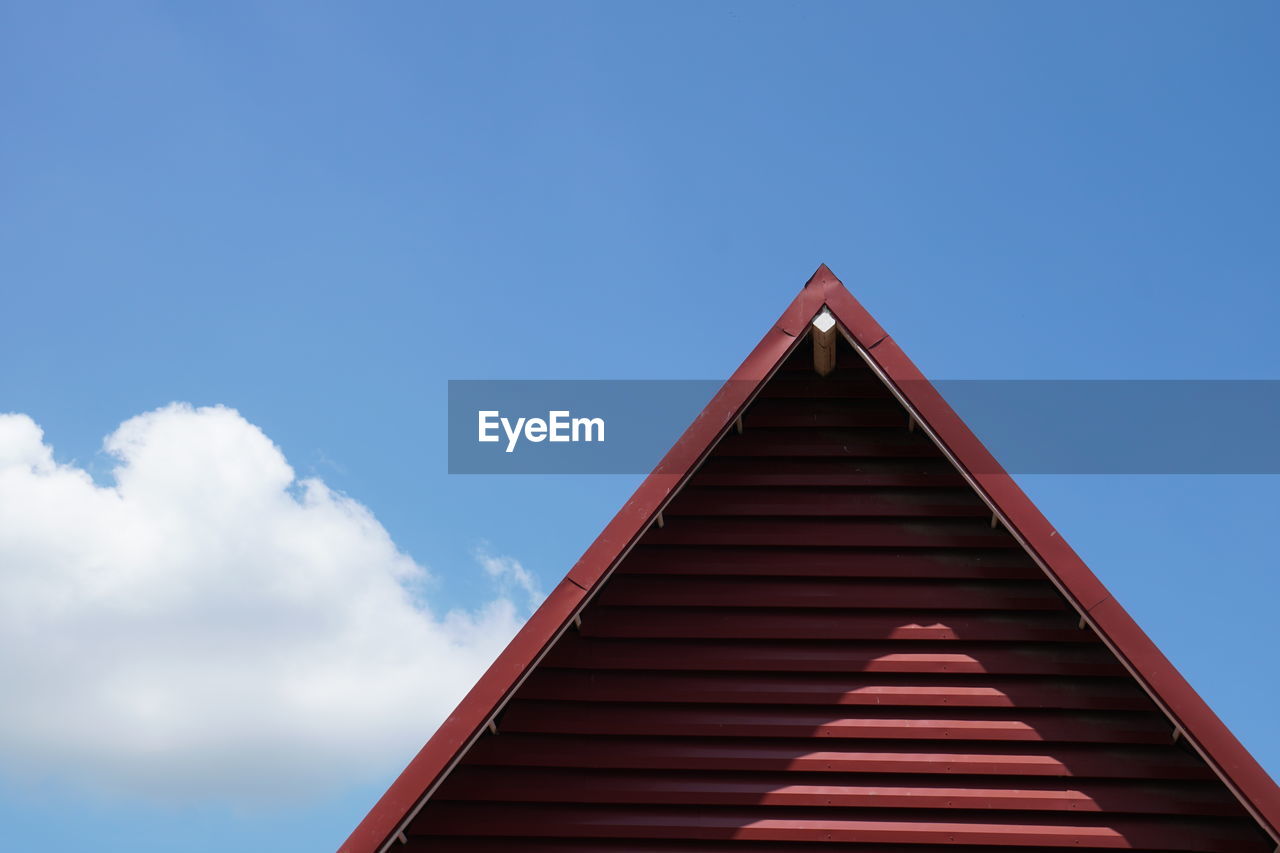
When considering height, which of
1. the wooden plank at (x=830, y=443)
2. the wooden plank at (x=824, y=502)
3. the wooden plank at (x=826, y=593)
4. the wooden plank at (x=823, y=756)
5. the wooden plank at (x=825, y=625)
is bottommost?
the wooden plank at (x=823, y=756)

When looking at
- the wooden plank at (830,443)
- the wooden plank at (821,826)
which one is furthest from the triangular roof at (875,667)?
the wooden plank at (830,443)

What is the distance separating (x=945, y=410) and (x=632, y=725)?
2.60 m

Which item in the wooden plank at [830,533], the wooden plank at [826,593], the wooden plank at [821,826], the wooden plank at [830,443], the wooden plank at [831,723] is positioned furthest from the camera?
the wooden plank at [830,443]

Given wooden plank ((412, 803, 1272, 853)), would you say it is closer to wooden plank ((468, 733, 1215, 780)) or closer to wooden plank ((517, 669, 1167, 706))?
wooden plank ((468, 733, 1215, 780))

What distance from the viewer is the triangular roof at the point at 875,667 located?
5.41 metres

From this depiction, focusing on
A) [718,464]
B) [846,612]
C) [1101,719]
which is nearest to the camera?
[1101,719]

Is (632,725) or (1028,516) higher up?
(1028,516)

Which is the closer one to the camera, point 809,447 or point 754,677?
point 754,677

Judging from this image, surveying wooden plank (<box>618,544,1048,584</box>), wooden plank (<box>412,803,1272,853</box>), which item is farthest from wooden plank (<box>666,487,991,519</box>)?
wooden plank (<box>412,803,1272,853</box>)

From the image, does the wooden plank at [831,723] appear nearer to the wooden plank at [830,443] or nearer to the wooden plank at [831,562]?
the wooden plank at [831,562]

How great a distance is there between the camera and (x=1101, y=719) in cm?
604

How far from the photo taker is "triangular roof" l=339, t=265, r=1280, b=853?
5.41 metres

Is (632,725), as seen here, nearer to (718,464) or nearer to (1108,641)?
(718,464)

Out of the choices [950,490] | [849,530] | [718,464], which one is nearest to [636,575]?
[718,464]
